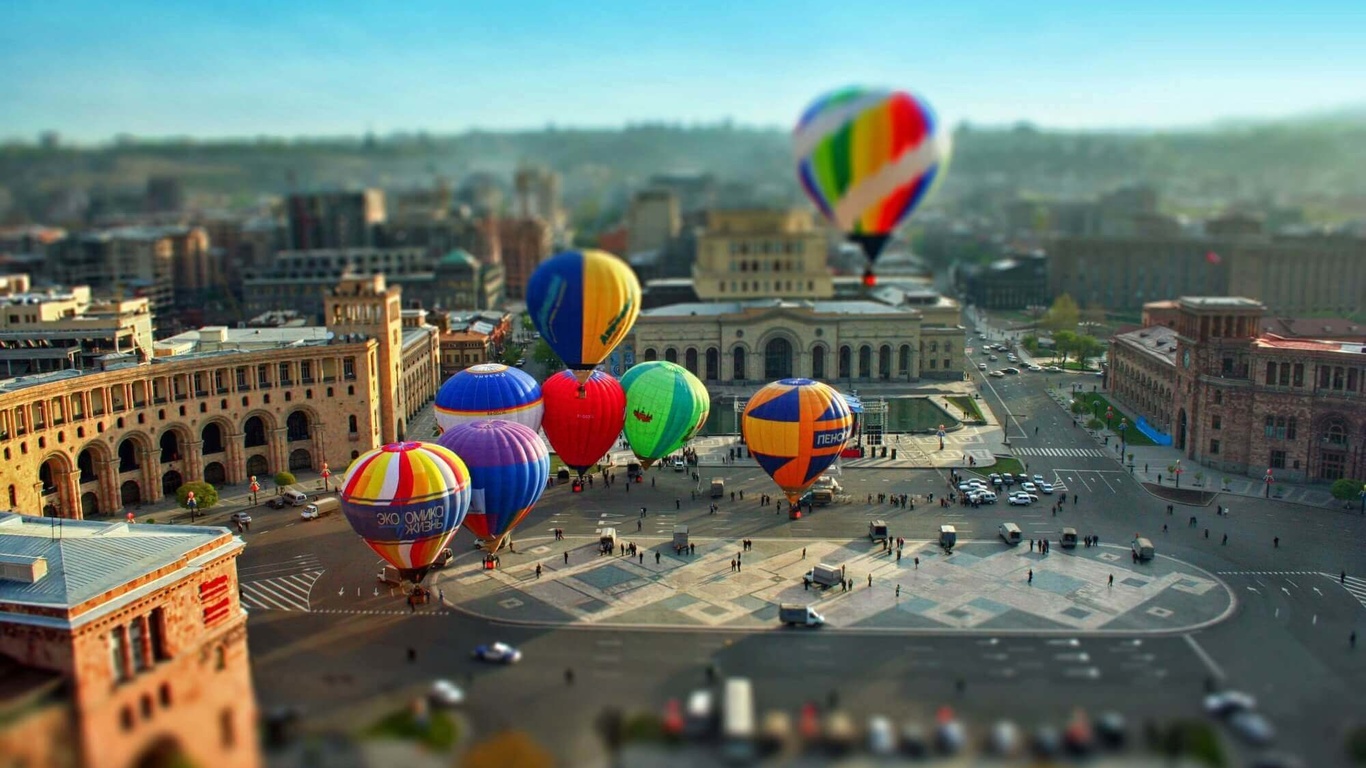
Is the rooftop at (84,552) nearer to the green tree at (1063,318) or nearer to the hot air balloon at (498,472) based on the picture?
the hot air balloon at (498,472)

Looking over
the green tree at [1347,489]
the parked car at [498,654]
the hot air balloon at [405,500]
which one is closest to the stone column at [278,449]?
the hot air balloon at [405,500]

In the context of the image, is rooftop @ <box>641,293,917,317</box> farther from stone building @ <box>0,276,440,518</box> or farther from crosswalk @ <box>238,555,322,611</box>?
crosswalk @ <box>238,555,322,611</box>

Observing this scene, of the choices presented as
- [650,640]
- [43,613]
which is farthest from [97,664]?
[650,640]

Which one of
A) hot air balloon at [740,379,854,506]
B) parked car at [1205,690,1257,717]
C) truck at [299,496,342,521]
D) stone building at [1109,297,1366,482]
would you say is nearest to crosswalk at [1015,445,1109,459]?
stone building at [1109,297,1366,482]

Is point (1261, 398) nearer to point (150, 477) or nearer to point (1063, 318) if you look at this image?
point (1063, 318)

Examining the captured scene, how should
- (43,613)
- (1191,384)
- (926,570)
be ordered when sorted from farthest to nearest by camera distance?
(1191,384)
(926,570)
(43,613)

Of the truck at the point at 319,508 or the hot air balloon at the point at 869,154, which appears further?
the truck at the point at 319,508

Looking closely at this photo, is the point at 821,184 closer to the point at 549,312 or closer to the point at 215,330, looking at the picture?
the point at 549,312
